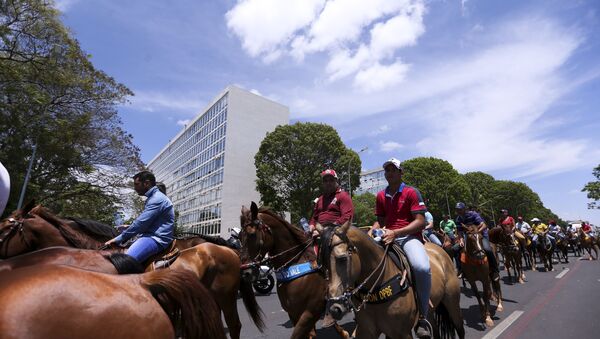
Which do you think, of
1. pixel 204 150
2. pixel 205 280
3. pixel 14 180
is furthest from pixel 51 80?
pixel 204 150

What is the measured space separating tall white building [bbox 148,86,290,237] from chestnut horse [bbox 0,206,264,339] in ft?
150

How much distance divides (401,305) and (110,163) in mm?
20839

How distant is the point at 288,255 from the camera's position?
16.9 ft

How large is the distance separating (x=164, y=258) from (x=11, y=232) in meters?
1.80

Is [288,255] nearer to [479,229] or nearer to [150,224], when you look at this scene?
[150,224]

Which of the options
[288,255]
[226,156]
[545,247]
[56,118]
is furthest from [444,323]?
[226,156]

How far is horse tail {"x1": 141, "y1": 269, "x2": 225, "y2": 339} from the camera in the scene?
1861 mm

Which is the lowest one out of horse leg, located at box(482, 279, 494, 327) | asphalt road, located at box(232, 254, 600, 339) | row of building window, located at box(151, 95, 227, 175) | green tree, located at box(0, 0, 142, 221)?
asphalt road, located at box(232, 254, 600, 339)

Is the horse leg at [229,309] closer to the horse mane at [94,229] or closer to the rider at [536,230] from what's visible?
the horse mane at [94,229]

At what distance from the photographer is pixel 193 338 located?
196 centimetres

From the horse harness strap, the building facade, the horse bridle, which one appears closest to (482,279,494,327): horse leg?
the horse harness strap

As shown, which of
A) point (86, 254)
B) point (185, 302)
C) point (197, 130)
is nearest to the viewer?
point (185, 302)

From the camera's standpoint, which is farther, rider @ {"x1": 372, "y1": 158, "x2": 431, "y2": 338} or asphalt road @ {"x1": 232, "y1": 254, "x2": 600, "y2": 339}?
asphalt road @ {"x1": 232, "y1": 254, "x2": 600, "y2": 339}

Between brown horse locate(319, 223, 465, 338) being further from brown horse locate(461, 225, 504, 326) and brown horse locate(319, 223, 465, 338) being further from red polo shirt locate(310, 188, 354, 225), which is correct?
brown horse locate(461, 225, 504, 326)
